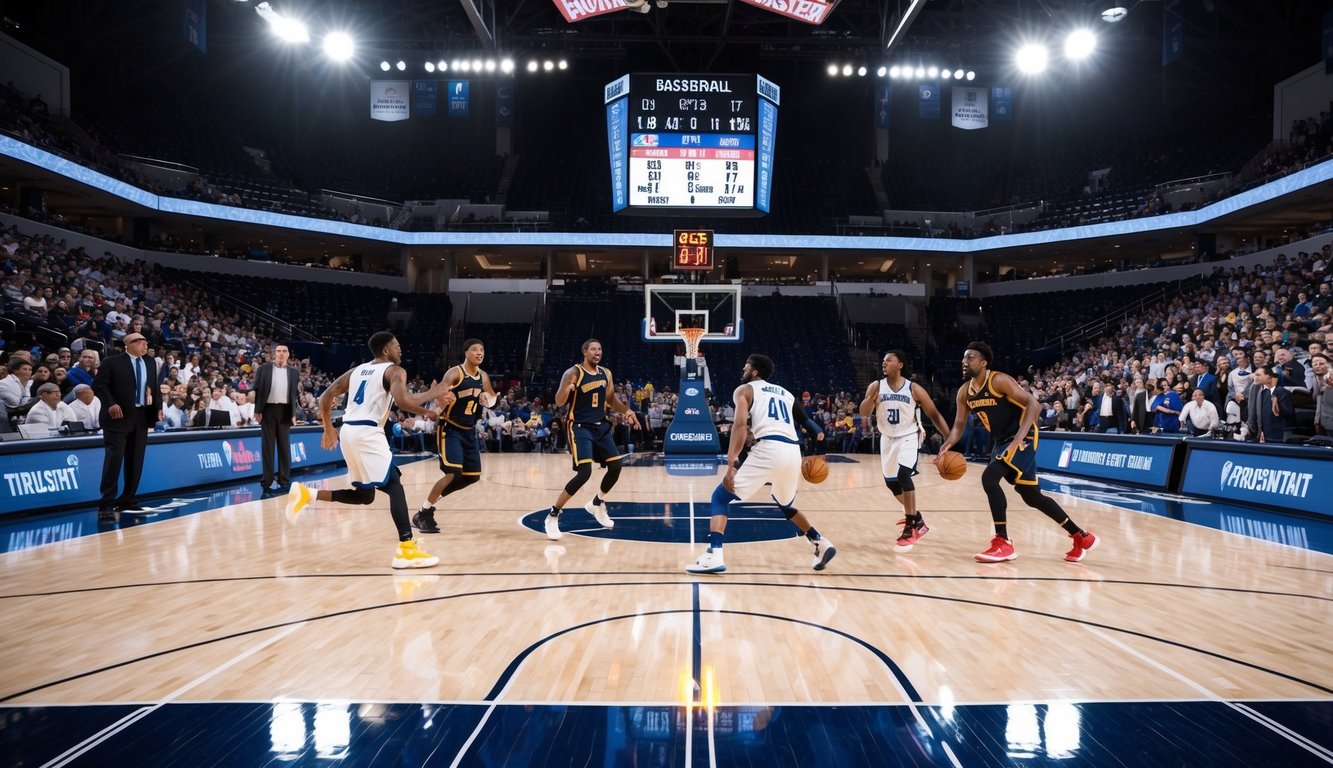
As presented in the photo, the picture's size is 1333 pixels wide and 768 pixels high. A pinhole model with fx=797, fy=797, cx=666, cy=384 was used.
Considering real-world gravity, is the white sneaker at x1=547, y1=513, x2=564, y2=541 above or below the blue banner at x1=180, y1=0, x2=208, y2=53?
below

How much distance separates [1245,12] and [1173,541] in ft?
93.3

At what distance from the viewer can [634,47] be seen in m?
37.0

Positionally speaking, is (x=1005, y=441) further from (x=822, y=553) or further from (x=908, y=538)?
(x=822, y=553)

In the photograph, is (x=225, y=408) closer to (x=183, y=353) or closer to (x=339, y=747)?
(x=183, y=353)

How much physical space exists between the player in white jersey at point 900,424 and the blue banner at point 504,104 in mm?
34248

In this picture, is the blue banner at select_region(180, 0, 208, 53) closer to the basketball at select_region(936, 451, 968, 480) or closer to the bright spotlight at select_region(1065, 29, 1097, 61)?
the bright spotlight at select_region(1065, 29, 1097, 61)

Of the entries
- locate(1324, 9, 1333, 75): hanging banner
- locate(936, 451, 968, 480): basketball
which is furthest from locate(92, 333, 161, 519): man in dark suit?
locate(1324, 9, 1333, 75): hanging banner

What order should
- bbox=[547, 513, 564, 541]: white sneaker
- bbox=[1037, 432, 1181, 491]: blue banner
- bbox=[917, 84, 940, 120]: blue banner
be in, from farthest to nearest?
bbox=[917, 84, 940, 120]: blue banner → bbox=[1037, 432, 1181, 491]: blue banner → bbox=[547, 513, 564, 541]: white sneaker

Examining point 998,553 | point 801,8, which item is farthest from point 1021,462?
point 801,8

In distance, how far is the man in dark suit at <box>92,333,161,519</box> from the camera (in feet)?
29.9

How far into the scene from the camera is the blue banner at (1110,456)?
508 inches

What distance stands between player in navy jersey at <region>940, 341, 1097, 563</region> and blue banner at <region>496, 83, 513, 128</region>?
35032 mm

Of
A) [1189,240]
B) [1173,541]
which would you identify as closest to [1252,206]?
[1189,240]

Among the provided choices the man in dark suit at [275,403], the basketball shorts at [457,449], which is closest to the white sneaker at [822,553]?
the basketball shorts at [457,449]
